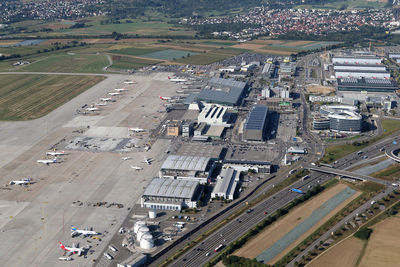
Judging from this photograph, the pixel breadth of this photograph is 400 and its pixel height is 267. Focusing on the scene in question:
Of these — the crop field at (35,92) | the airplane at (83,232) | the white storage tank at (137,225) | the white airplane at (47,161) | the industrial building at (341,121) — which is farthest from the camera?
the crop field at (35,92)

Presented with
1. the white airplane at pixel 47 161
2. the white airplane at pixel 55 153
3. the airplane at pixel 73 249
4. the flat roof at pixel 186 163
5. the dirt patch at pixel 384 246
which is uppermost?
the flat roof at pixel 186 163

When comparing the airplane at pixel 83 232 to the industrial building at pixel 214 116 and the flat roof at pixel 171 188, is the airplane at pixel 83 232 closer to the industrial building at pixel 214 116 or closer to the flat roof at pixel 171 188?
the flat roof at pixel 171 188

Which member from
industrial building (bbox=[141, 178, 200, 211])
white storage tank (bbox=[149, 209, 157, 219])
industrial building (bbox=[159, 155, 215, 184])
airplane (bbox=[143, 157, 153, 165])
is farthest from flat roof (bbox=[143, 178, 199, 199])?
airplane (bbox=[143, 157, 153, 165])

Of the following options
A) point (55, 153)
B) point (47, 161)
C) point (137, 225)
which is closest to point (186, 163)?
point (137, 225)

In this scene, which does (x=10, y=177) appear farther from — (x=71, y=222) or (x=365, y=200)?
(x=365, y=200)

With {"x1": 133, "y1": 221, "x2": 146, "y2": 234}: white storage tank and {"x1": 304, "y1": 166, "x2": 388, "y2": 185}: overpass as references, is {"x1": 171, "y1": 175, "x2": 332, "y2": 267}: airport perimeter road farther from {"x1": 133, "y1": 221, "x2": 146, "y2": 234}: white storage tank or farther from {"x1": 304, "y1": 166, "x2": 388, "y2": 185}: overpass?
{"x1": 133, "y1": 221, "x2": 146, "y2": 234}: white storage tank

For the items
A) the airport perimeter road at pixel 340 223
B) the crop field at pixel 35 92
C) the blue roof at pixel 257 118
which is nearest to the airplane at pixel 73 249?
the airport perimeter road at pixel 340 223

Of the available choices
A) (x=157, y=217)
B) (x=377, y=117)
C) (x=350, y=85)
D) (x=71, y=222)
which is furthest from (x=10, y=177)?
(x=350, y=85)
